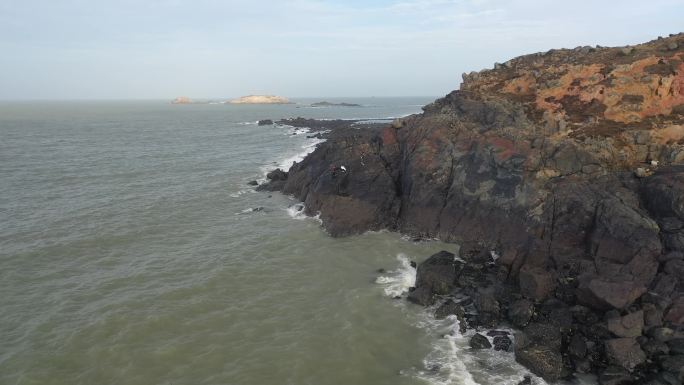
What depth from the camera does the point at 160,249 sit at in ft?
116

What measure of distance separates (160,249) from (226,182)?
2438cm

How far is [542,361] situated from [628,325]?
5.23 meters

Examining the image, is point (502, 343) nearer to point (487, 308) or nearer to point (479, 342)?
point (479, 342)

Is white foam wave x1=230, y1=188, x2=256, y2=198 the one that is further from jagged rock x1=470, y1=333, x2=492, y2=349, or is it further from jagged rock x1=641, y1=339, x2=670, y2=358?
jagged rock x1=641, y1=339, x2=670, y2=358

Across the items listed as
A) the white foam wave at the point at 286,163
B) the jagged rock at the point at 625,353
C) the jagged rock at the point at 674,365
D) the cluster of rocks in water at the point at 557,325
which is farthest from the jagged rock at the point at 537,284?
the white foam wave at the point at 286,163

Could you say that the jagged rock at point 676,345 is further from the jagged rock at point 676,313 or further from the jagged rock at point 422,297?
the jagged rock at point 422,297

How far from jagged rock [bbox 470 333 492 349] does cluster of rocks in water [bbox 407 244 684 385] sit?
0.05 meters

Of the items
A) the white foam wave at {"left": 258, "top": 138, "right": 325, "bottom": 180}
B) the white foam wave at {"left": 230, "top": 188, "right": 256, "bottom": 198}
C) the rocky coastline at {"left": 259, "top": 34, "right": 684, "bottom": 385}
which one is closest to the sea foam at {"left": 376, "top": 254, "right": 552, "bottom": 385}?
the rocky coastline at {"left": 259, "top": 34, "right": 684, "bottom": 385}

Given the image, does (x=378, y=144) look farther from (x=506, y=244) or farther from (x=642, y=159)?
(x=642, y=159)

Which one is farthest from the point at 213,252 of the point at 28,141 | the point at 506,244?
the point at 28,141

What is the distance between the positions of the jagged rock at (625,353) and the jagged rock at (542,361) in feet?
7.73

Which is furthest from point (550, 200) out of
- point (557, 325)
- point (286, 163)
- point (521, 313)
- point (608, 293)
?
point (286, 163)

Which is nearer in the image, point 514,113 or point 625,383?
point 625,383

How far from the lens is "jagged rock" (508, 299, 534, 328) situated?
2372 centimetres
